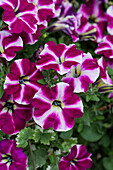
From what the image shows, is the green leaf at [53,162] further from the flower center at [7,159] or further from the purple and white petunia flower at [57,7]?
the purple and white petunia flower at [57,7]

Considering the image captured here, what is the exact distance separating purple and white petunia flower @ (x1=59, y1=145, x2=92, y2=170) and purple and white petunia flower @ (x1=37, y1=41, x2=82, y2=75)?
0.37 meters

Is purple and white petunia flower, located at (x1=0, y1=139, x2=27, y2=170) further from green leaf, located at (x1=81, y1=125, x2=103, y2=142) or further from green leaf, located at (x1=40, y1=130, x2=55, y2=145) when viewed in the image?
green leaf, located at (x1=81, y1=125, x2=103, y2=142)

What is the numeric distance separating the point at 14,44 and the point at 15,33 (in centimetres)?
5

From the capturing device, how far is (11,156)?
0.93m

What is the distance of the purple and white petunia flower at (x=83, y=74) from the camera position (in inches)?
31.8

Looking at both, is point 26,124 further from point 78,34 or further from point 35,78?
point 78,34

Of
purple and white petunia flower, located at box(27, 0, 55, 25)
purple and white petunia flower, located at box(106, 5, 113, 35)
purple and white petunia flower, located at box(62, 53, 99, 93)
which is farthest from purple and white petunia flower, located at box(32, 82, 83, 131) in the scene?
purple and white petunia flower, located at box(106, 5, 113, 35)

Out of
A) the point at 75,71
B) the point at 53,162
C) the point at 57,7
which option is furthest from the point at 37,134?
the point at 57,7

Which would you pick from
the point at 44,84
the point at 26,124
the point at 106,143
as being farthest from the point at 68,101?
the point at 106,143

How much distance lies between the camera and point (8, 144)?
0.91m

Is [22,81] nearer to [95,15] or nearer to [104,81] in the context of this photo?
[104,81]

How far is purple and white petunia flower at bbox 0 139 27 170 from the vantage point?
89cm

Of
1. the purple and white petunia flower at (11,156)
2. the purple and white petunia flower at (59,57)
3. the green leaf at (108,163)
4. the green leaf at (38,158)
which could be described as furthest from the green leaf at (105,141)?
the purple and white petunia flower at (59,57)

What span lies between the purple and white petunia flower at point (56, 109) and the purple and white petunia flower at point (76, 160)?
0.70ft
